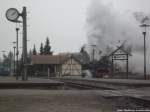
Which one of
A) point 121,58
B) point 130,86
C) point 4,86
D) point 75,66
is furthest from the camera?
point 75,66

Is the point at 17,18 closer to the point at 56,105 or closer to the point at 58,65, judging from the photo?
the point at 56,105

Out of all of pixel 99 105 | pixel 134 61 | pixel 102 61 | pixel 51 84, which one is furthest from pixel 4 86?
pixel 102 61

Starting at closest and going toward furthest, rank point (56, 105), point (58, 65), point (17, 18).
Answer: point (56, 105) < point (17, 18) < point (58, 65)

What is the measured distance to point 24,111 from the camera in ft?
36.7

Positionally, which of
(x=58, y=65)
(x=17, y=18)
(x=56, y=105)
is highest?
(x=17, y=18)

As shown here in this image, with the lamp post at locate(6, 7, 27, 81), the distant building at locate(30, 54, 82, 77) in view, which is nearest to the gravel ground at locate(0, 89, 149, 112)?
the lamp post at locate(6, 7, 27, 81)

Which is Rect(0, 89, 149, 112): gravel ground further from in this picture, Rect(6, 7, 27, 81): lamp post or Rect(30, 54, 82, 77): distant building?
Rect(30, 54, 82, 77): distant building

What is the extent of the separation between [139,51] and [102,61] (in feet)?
50.3

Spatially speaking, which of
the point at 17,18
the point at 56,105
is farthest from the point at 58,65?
the point at 56,105

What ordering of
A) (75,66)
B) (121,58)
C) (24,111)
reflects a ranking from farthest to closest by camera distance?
(75,66), (121,58), (24,111)

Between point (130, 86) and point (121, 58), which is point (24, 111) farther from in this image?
point (121, 58)

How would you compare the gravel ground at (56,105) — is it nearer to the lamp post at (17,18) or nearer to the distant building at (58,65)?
the lamp post at (17,18)

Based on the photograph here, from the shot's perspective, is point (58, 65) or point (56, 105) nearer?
point (56, 105)

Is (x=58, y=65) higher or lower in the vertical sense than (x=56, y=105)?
higher
